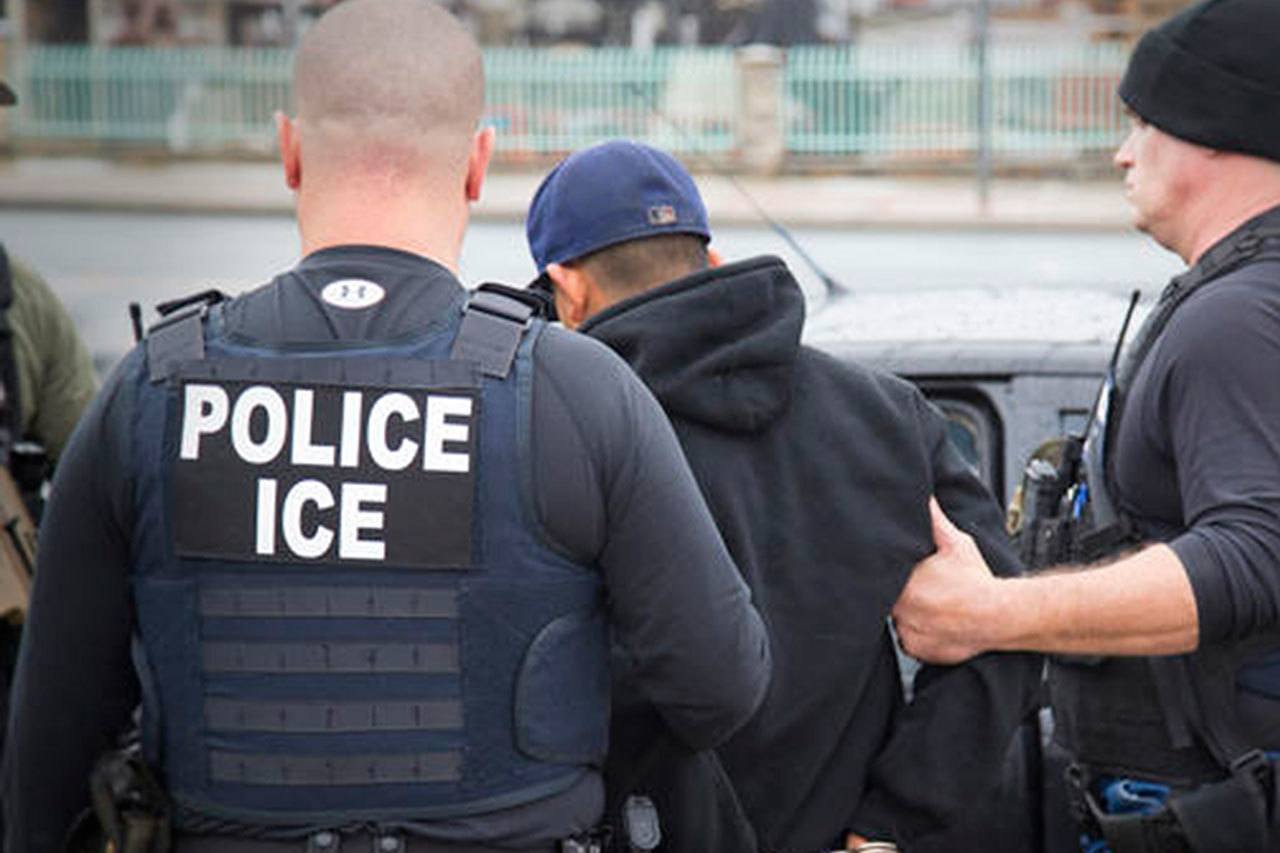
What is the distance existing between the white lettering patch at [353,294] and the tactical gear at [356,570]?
0.06 m

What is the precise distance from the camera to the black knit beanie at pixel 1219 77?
2984 mm

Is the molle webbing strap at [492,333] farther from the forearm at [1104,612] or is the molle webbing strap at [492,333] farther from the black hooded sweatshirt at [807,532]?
the forearm at [1104,612]

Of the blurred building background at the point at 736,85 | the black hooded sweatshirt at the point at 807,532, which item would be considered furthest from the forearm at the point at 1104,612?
the blurred building background at the point at 736,85

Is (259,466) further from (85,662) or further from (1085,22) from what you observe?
(1085,22)

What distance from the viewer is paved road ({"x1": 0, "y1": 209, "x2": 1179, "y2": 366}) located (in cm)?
1869

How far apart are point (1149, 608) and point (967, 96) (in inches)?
922

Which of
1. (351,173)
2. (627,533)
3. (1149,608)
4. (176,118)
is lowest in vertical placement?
(176,118)

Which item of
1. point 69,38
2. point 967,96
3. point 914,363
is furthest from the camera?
point 69,38

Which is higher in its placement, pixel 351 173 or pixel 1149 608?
pixel 351 173

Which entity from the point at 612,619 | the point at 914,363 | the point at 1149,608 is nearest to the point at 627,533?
the point at 612,619

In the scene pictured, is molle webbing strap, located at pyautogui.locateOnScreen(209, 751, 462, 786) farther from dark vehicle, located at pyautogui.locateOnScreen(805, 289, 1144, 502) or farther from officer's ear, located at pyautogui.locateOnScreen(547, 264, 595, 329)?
dark vehicle, located at pyautogui.locateOnScreen(805, 289, 1144, 502)

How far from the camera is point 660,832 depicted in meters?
2.67

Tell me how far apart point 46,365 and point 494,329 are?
A: 294 cm

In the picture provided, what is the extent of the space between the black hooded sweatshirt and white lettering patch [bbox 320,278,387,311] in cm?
47
